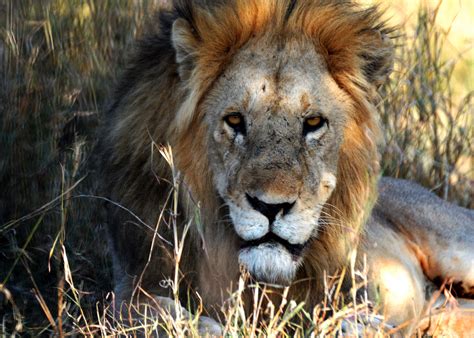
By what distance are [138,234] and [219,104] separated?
0.61m

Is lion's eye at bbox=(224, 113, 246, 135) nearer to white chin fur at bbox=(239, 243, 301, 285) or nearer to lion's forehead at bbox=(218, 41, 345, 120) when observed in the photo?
lion's forehead at bbox=(218, 41, 345, 120)

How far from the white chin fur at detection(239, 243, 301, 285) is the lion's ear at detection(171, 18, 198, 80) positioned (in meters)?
0.74

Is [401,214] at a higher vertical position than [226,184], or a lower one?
lower

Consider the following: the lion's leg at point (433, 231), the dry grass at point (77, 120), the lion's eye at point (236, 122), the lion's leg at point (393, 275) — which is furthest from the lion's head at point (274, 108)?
the dry grass at point (77, 120)

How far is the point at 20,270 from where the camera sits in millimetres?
4977

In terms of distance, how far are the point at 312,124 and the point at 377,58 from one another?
0.41 meters

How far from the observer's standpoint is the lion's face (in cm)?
331

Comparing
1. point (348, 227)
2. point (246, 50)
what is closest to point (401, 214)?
point (348, 227)

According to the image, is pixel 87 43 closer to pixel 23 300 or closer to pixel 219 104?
pixel 23 300

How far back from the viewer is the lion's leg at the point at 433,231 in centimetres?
486

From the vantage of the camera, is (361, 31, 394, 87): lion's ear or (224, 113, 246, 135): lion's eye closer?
(224, 113, 246, 135): lion's eye

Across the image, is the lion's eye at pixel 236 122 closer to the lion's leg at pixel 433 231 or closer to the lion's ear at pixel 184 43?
the lion's ear at pixel 184 43

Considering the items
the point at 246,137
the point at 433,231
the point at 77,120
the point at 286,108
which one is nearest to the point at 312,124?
the point at 286,108

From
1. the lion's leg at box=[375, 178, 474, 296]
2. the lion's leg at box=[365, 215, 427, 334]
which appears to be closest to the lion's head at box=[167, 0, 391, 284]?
the lion's leg at box=[365, 215, 427, 334]
